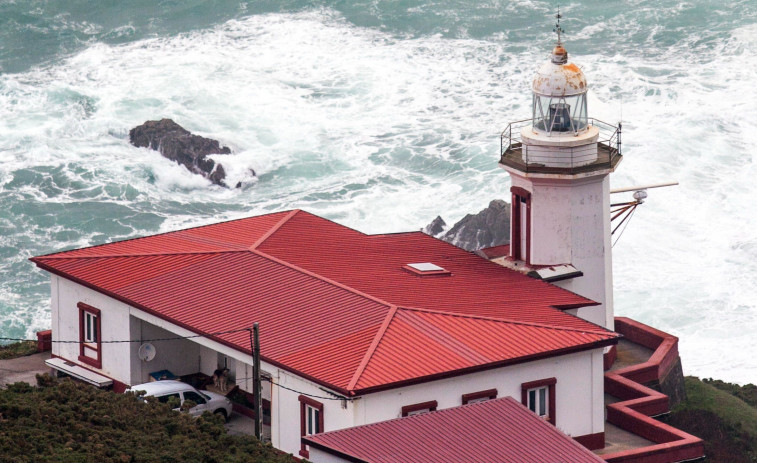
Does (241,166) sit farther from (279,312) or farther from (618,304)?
(279,312)

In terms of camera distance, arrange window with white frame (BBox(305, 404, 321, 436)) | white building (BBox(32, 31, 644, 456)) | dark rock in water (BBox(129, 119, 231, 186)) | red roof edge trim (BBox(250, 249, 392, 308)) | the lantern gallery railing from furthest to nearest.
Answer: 1. dark rock in water (BBox(129, 119, 231, 186))
2. the lantern gallery railing
3. red roof edge trim (BBox(250, 249, 392, 308))
4. white building (BBox(32, 31, 644, 456))
5. window with white frame (BBox(305, 404, 321, 436))

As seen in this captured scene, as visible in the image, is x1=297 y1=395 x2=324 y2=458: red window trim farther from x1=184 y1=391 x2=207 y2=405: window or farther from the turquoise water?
the turquoise water

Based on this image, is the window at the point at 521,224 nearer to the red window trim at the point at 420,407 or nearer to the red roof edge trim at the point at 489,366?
the red roof edge trim at the point at 489,366

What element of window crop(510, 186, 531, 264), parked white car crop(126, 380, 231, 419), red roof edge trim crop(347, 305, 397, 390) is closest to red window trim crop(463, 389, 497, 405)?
red roof edge trim crop(347, 305, 397, 390)

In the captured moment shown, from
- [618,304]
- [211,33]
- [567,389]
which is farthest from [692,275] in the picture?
[211,33]

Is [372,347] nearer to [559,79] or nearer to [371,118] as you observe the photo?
[559,79]
